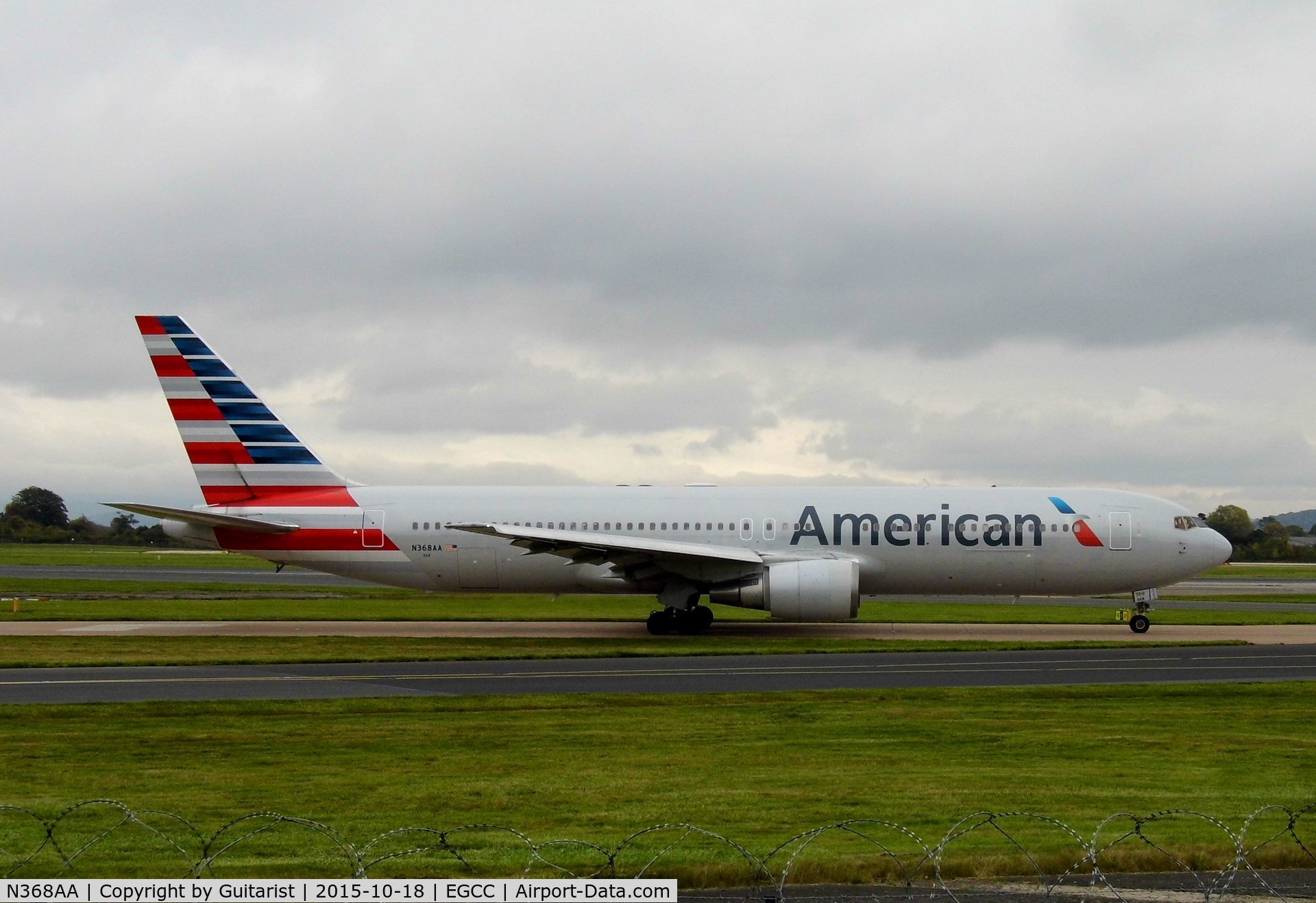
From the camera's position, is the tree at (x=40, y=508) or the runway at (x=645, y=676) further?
the tree at (x=40, y=508)

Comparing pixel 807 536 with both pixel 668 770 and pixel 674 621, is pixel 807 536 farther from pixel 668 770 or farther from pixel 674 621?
pixel 668 770

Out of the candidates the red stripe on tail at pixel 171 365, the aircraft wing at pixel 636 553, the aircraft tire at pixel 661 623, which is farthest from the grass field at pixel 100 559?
the aircraft tire at pixel 661 623

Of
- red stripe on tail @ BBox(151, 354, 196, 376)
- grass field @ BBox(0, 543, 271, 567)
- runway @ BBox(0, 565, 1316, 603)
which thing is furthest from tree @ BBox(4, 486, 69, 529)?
red stripe on tail @ BBox(151, 354, 196, 376)

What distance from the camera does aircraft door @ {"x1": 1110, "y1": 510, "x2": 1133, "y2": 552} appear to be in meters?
30.8

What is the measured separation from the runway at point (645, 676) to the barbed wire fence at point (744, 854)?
8675 millimetres

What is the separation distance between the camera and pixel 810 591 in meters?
28.1

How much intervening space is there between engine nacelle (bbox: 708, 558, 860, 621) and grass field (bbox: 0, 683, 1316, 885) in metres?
9.29

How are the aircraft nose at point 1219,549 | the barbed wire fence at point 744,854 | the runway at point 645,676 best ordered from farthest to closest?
1. the aircraft nose at point 1219,549
2. the runway at point 645,676
3. the barbed wire fence at point 744,854

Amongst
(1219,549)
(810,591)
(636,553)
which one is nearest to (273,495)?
(636,553)

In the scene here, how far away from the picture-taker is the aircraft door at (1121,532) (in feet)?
101

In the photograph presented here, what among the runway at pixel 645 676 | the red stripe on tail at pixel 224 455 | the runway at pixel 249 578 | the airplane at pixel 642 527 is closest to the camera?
the runway at pixel 645 676

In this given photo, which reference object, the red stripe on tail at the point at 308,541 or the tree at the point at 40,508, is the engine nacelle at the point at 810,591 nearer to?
the red stripe on tail at the point at 308,541

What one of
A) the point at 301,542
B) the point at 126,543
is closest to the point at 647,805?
the point at 301,542

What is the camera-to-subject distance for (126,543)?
13412cm
